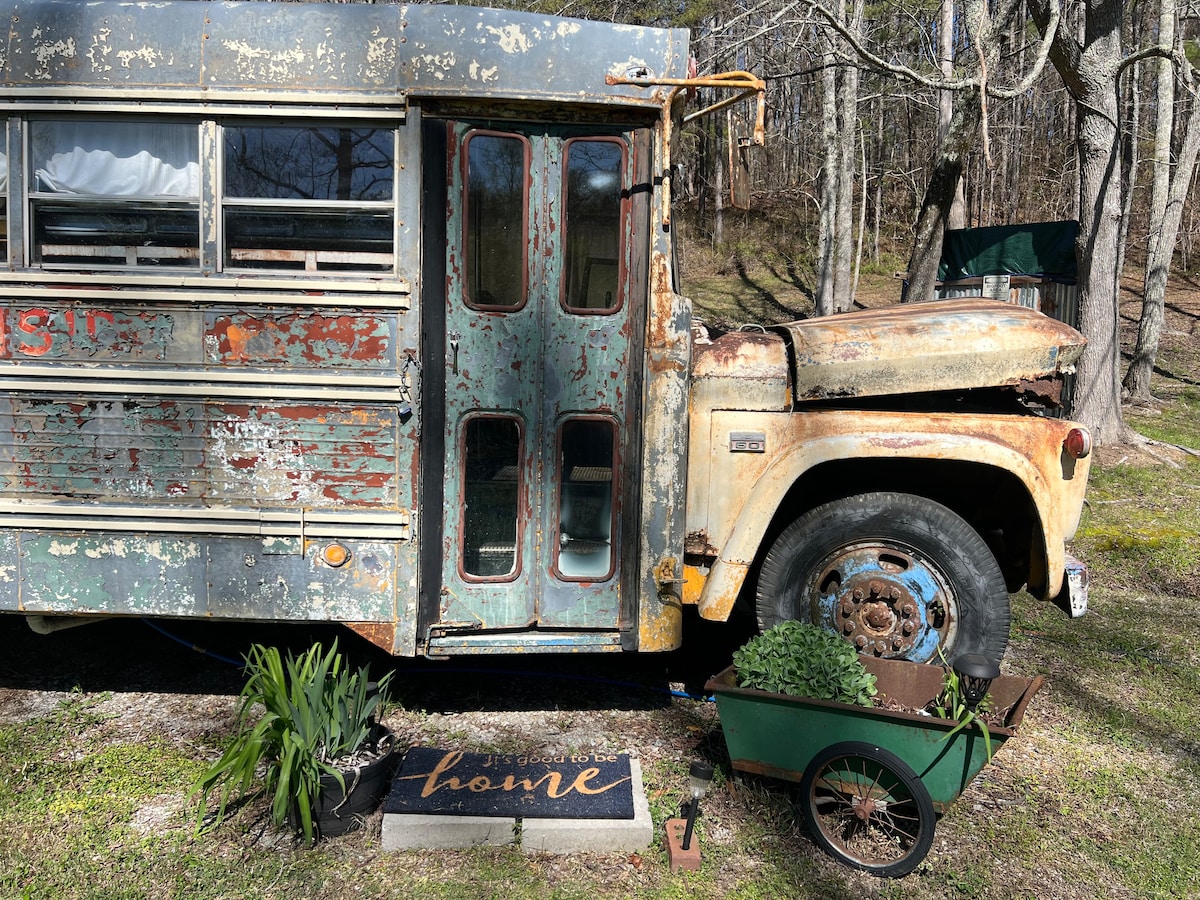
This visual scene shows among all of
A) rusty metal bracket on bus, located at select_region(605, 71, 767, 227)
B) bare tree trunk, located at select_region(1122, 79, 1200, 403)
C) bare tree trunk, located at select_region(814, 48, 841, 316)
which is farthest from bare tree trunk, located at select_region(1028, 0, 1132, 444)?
bare tree trunk, located at select_region(814, 48, 841, 316)

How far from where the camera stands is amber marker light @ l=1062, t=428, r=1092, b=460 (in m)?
3.58

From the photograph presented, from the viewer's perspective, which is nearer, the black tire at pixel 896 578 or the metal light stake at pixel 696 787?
the metal light stake at pixel 696 787

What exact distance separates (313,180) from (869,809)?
3.10 metres

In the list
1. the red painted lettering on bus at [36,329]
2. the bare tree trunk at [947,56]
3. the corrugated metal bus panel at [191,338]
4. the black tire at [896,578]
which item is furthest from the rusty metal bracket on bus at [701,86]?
the bare tree trunk at [947,56]

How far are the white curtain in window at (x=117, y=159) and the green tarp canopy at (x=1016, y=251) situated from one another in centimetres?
958

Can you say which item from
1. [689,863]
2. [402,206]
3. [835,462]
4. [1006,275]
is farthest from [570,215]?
[1006,275]

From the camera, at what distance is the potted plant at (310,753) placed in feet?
9.64

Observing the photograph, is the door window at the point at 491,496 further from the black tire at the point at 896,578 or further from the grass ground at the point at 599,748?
the black tire at the point at 896,578

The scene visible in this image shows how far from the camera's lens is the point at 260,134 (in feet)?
11.6

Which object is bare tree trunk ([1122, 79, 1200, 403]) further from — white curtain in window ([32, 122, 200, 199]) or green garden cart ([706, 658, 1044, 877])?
white curtain in window ([32, 122, 200, 199])

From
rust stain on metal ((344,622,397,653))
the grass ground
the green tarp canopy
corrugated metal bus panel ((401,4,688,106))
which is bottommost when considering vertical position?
the grass ground

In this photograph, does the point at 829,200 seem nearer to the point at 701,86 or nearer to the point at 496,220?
the point at 701,86

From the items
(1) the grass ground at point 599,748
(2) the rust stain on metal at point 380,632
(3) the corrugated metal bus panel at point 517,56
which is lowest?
(1) the grass ground at point 599,748

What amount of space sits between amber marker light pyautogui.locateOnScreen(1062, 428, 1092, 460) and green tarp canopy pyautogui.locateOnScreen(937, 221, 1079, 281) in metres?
8.10
